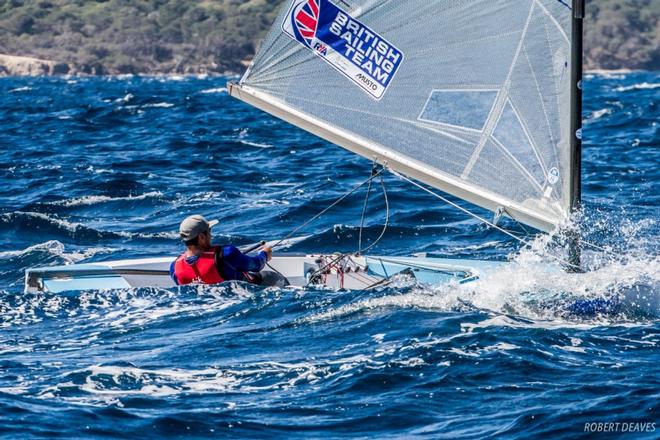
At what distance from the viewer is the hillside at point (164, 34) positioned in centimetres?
10412

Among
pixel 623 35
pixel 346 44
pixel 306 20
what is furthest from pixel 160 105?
pixel 623 35

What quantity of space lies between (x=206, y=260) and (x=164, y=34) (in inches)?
4197

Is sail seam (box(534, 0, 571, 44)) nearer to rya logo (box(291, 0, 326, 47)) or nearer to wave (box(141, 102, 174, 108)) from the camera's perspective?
rya logo (box(291, 0, 326, 47))

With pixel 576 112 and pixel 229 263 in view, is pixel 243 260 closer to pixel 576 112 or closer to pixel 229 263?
pixel 229 263

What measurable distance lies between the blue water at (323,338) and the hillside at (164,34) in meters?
88.1

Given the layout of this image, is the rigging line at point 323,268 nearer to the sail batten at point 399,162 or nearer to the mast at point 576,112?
the sail batten at point 399,162

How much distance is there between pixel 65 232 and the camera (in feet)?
39.8

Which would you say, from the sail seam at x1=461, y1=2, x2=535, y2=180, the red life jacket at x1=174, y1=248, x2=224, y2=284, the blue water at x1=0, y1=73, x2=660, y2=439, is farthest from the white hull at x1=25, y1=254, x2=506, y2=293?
the sail seam at x1=461, y1=2, x2=535, y2=180

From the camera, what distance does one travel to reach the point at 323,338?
7.27 meters

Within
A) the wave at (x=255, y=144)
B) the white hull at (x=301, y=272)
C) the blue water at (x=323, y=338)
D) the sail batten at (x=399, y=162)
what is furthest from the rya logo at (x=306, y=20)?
the wave at (x=255, y=144)

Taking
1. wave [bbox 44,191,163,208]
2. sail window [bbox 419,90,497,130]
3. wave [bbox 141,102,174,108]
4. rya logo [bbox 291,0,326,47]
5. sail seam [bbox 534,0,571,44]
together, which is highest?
wave [bbox 141,102,174,108]

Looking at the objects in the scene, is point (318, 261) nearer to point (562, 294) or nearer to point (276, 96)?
point (276, 96)

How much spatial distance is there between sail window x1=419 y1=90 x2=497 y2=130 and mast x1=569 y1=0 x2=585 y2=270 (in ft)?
2.02

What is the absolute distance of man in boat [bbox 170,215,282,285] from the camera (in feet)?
27.4
